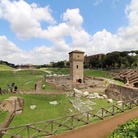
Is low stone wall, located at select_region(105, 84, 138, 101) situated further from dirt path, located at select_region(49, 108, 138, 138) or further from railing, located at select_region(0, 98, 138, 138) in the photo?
dirt path, located at select_region(49, 108, 138, 138)

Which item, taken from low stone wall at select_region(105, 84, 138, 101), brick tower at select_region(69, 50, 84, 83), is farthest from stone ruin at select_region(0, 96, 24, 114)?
brick tower at select_region(69, 50, 84, 83)

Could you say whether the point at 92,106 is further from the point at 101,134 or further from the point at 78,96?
the point at 101,134

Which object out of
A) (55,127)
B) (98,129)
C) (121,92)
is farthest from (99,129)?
(121,92)

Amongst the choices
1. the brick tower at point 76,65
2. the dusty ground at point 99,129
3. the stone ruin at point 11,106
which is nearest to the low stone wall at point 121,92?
the dusty ground at point 99,129

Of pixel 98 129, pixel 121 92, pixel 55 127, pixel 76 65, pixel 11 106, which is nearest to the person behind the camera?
pixel 98 129

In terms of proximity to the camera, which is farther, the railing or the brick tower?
the brick tower

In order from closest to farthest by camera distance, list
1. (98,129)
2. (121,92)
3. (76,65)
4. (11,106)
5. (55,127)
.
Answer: (98,129)
(55,127)
(11,106)
(121,92)
(76,65)

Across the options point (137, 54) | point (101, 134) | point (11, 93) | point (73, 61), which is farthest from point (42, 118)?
point (137, 54)

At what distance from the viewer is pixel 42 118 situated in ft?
57.7

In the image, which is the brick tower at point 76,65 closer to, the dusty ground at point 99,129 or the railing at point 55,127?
the railing at point 55,127

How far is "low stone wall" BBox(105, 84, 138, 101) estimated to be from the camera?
21.6 meters

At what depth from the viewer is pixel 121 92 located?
80.9 ft

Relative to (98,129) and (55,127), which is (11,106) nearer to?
(55,127)

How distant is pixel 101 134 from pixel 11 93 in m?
19.1
